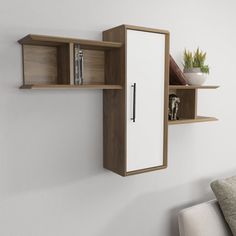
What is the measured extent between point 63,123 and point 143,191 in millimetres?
737

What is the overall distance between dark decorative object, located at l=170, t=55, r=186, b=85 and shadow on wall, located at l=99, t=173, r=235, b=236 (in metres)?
0.76

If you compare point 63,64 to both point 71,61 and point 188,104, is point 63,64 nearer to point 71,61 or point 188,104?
point 71,61

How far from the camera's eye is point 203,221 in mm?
1906

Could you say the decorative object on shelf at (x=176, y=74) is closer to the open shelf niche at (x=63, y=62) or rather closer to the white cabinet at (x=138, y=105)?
the white cabinet at (x=138, y=105)

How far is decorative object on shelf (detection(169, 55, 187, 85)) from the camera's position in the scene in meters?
1.88

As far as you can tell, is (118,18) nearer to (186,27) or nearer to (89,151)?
(186,27)

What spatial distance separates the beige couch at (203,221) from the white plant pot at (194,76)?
2.68ft

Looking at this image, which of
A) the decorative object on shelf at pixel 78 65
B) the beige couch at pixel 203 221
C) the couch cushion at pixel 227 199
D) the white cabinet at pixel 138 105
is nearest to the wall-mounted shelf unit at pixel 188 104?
the white cabinet at pixel 138 105

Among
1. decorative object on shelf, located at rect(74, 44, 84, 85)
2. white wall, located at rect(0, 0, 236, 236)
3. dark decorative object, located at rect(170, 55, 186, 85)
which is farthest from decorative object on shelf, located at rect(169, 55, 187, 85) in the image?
decorative object on shelf, located at rect(74, 44, 84, 85)

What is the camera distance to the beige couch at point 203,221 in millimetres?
1861

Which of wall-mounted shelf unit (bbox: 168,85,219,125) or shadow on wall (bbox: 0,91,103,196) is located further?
wall-mounted shelf unit (bbox: 168,85,219,125)

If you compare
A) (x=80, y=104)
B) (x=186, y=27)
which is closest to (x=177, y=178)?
(x=80, y=104)

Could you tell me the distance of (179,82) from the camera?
1.94m

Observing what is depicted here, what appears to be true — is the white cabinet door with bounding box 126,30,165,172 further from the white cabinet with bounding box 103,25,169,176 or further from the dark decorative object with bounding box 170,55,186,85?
the dark decorative object with bounding box 170,55,186,85
